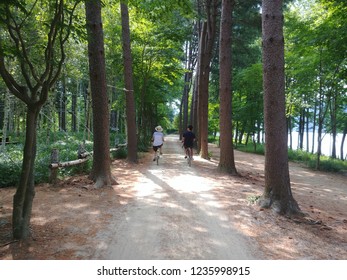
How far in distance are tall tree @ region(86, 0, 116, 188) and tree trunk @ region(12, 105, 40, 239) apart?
12.3 ft

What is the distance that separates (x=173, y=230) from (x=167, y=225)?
27cm

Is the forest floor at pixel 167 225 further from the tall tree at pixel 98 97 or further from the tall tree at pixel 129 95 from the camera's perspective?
the tall tree at pixel 129 95

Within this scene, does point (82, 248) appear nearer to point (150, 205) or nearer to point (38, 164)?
point (150, 205)

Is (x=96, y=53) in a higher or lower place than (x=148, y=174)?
higher

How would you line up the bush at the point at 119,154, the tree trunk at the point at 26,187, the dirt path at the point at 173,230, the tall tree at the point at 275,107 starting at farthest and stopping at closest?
the bush at the point at 119,154, the tall tree at the point at 275,107, the tree trunk at the point at 26,187, the dirt path at the point at 173,230

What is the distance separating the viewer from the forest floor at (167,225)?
13.8 feet

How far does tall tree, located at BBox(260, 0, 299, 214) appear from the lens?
20.9 ft

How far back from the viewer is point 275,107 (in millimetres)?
6406

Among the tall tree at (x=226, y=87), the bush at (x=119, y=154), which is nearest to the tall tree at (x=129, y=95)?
the bush at (x=119, y=154)

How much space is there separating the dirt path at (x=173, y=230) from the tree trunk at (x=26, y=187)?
44.9 inches

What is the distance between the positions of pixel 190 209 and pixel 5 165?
18.2 feet

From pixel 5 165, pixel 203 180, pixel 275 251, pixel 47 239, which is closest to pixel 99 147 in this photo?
pixel 5 165

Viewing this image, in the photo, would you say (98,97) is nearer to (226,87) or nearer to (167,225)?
(167,225)

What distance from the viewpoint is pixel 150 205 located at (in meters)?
6.61
